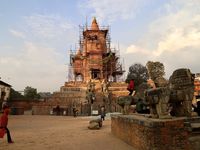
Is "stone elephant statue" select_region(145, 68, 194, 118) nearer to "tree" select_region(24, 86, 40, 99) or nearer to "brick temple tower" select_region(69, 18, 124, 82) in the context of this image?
"brick temple tower" select_region(69, 18, 124, 82)

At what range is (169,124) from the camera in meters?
6.46

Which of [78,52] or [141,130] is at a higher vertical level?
[78,52]

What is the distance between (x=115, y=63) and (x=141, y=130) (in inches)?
1840

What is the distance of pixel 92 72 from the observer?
167 feet

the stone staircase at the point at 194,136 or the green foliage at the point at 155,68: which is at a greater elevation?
the green foliage at the point at 155,68

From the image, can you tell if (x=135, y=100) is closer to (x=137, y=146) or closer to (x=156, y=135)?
(x=137, y=146)

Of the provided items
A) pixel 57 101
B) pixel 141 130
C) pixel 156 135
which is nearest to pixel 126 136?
pixel 141 130

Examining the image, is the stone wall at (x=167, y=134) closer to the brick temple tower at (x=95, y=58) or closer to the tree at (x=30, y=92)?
the brick temple tower at (x=95, y=58)

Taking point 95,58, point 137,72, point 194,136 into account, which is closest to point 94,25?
point 95,58

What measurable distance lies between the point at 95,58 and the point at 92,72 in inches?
120

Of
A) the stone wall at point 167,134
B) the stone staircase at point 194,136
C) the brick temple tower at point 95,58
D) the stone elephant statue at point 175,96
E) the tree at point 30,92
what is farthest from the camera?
the tree at point 30,92

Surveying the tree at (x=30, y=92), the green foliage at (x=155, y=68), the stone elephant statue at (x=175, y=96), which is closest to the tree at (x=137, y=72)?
the green foliage at (x=155, y=68)

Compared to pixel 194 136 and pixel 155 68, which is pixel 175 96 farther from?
pixel 155 68

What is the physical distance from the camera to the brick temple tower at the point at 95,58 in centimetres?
5022
